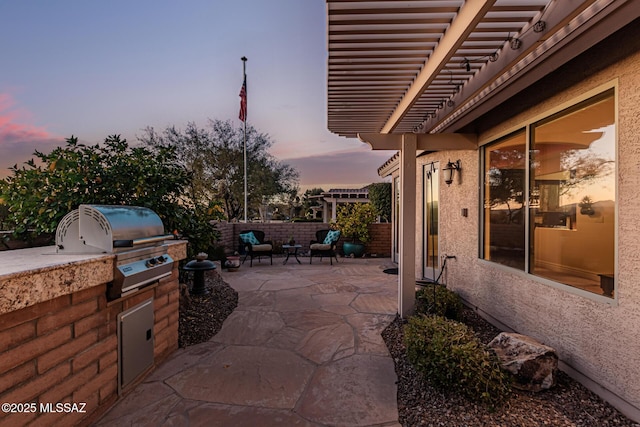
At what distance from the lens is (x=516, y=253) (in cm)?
344

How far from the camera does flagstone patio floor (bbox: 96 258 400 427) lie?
2.09 m

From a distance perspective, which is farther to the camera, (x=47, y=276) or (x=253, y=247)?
(x=253, y=247)

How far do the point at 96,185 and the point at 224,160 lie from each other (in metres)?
11.1

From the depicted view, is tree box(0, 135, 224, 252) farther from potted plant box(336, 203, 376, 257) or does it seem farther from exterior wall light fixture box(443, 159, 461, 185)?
potted plant box(336, 203, 376, 257)

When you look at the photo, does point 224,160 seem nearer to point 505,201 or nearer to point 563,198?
point 505,201

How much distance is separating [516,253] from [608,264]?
3.61 feet

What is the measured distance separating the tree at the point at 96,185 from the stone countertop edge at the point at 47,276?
1256mm

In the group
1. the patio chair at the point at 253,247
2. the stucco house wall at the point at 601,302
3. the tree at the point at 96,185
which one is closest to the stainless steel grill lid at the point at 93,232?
the tree at the point at 96,185

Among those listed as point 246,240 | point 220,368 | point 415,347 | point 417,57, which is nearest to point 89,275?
point 220,368

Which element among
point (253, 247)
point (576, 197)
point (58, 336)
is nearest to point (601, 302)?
point (576, 197)

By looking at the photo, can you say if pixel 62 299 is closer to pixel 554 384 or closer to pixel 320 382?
pixel 320 382

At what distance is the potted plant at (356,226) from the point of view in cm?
919

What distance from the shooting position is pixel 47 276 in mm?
1571

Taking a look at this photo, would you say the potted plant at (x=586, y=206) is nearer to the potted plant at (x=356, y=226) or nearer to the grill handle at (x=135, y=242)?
the grill handle at (x=135, y=242)
